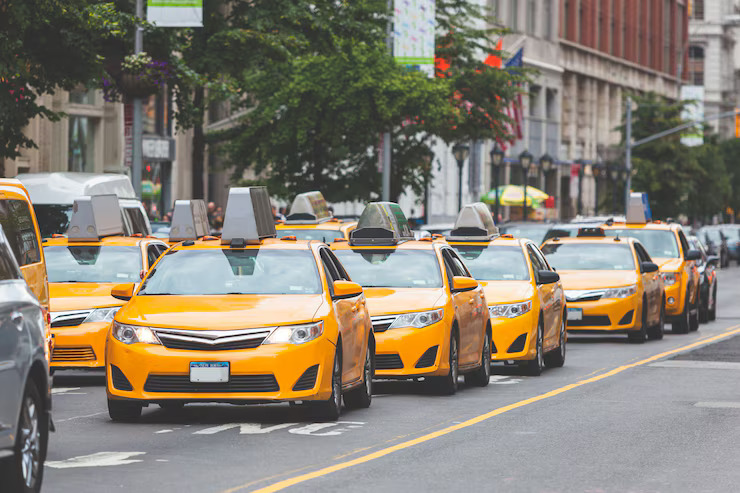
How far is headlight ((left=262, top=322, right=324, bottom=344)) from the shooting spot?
12812 millimetres

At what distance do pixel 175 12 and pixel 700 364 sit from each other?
10.8 metres

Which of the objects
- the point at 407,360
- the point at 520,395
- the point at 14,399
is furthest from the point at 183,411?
the point at 14,399

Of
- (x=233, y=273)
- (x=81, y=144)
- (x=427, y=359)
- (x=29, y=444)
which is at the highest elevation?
(x=81, y=144)

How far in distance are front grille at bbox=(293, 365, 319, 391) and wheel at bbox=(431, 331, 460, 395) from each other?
340cm

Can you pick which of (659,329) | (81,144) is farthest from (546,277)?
(81,144)

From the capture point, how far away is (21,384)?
868cm

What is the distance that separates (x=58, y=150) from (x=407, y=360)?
98.9ft

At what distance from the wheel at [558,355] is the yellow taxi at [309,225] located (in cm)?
497

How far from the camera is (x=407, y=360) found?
15.7 meters

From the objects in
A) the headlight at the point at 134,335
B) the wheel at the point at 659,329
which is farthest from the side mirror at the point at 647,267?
the headlight at the point at 134,335

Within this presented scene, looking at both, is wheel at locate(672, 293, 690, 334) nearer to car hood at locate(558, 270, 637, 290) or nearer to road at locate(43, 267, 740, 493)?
car hood at locate(558, 270, 637, 290)

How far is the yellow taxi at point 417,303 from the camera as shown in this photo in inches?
620

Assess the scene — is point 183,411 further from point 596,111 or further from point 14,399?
point 596,111

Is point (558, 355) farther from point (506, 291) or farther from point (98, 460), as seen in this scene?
point (98, 460)
